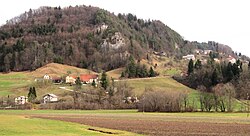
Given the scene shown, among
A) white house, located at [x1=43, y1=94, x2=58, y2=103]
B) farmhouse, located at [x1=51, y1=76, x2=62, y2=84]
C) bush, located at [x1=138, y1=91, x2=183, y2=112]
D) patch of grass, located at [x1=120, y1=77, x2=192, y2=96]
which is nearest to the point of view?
bush, located at [x1=138, y1=91, x2=183, y2=112]

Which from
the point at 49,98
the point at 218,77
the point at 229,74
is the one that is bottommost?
the point at 49,98

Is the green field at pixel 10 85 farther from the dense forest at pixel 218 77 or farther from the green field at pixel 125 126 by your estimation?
the green field at pixel 125 126

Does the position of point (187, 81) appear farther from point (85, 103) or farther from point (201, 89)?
point (85, 103)

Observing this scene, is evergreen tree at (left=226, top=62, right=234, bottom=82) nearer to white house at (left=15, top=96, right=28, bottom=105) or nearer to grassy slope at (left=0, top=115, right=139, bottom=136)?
white house at (left=15, top=96, right=28, bottom=105)

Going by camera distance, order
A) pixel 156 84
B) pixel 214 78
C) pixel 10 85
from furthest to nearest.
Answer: pixel 10 85
pixel 156 84
pixel 214 78

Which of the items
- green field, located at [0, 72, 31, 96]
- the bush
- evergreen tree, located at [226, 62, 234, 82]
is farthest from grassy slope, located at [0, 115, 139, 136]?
evergreen tree, located at [226, 62, 234, 82]

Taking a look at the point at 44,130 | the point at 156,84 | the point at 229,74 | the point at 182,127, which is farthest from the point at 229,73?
the point at 44,130

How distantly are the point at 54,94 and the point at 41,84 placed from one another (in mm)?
20583

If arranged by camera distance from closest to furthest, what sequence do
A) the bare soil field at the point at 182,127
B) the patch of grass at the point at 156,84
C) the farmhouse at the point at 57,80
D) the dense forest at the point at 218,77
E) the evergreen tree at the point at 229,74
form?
the bare soil field at the point at 182,127
the dense forest at the point at 218,77
the evergreen tree at the point at 229,74
the patch of grass at the point at 156,84
the farmhouse at the point at 57,80

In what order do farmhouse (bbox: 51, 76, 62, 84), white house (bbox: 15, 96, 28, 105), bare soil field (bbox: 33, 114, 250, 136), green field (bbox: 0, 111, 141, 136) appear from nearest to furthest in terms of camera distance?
1. green field (bbox: 0, 111, 141, 136)
2. bare soil field (bbox: 33, 114, 250, 136)
3. white house (bbox: 15, 96, 28, 105)
4. farmhouse (bbox: 51, 76, 62, 84)

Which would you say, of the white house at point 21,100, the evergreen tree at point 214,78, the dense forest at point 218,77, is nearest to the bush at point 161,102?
the dense forest at point 218,77

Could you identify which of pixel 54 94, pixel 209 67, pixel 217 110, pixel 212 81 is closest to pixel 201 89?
pixel 212 81

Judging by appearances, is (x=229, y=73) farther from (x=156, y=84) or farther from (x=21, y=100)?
(x=21, y=100)

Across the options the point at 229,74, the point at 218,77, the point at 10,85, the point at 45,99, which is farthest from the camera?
the point at 10,85
